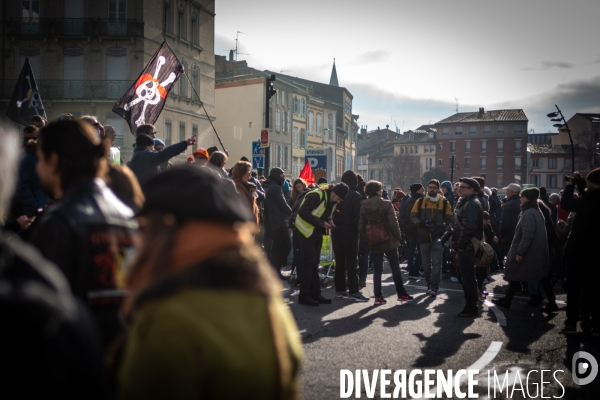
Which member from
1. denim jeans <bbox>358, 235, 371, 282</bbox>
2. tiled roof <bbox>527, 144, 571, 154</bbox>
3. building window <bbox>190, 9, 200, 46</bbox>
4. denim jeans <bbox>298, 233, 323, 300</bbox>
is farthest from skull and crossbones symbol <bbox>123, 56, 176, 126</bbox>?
tiled roof <bbox>527, 144, 571, 154</bbox>

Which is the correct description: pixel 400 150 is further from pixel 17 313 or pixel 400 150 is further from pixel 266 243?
pixel 17 313

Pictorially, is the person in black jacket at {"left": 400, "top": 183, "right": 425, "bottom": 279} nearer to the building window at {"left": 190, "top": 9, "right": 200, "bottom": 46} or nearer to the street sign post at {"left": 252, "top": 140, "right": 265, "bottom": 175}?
the street sign post at {"left": 252, "top": 140, "right": 265, "bottom": 175}

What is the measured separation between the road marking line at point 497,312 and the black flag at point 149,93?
250 inches

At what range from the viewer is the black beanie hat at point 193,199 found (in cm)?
168

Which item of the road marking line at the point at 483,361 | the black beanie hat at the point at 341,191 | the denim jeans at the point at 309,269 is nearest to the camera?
the road marking line at the point at 483,361

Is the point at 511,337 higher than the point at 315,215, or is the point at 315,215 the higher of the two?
the point at 315,215

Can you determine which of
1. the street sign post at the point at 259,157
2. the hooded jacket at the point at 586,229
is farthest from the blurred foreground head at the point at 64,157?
the street sign post at the point at 259,157

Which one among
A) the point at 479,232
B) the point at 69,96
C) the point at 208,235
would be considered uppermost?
the point at 69,96

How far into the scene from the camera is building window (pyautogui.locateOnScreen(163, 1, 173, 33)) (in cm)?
3994

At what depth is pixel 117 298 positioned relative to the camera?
2.73 meters

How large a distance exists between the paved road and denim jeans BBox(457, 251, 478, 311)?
300 mm

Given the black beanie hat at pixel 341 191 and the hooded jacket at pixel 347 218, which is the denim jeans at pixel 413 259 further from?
the black beanie hat at pixel 341 191

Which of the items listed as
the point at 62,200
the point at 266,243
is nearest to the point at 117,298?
the point at 62,200

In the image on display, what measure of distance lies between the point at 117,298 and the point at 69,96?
38.0 metres
